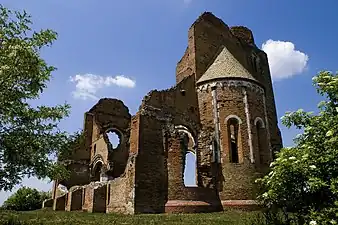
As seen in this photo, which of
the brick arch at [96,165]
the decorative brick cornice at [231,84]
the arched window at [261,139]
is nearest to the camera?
the arched window at [261,139]

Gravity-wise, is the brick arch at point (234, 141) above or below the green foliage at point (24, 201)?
above

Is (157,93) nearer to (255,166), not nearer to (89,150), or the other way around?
(255,166)

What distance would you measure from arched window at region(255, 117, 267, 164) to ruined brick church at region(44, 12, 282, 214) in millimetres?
66

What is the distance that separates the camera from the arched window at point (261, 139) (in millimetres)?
21156

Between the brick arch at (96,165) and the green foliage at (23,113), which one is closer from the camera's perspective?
the green foliage at (23,113)

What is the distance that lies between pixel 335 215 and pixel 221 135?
47.2ft

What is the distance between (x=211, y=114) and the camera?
2167 centimetres

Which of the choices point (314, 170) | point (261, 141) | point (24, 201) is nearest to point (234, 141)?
point (261, 141)

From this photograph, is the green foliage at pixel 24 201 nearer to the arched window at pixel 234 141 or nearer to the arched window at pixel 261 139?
the arched window at pixel 234 141

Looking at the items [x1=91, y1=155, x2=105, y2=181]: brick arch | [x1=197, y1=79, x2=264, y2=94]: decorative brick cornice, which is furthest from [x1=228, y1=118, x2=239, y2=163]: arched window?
[x1=91, y1=155, x2=105, y2=181]: brick arch

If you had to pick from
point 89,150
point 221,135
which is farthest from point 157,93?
point 89,150

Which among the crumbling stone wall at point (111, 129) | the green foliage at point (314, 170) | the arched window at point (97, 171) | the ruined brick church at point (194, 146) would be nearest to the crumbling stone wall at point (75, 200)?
the ruined brick church at point (194, 146)

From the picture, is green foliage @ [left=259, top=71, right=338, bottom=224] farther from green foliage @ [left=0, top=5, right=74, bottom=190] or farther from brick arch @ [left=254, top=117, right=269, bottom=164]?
brick arch @ [left=254, top=117, right=269, bottom=164]

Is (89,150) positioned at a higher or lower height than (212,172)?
higher
